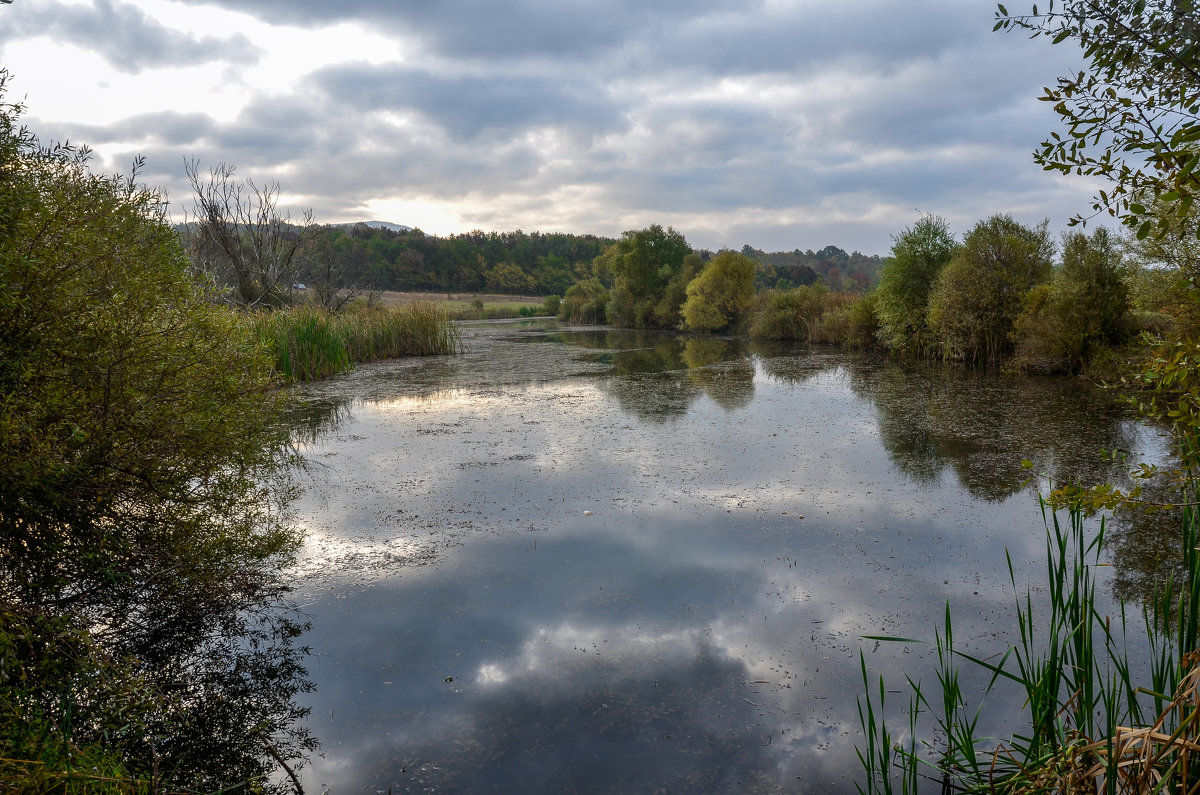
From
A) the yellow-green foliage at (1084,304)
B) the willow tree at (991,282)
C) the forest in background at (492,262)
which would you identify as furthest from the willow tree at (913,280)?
the forest in background at (492,262)

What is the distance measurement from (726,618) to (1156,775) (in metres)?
1.88

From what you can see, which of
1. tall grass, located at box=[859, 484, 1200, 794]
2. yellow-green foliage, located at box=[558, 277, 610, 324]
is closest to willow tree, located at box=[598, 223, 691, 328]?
Result: yellow-green foliage, located at box=[558, 277, 610, 324]

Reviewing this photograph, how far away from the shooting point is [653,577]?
379 cm

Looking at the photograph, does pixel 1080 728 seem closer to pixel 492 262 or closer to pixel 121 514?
pixel 121 514

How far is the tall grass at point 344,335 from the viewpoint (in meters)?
11.5

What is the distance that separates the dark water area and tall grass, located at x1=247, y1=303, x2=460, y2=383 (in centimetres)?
392

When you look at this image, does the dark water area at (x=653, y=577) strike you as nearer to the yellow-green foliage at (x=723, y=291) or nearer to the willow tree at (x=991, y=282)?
the willow tree at (x=991, y=282)

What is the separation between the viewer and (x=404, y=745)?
8.01ft

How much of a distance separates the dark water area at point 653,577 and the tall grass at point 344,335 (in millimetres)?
3919

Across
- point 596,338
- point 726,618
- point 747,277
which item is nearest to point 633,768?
point 726,618

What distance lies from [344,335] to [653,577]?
40.0 ft

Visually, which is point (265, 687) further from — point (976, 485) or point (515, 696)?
point (976, 485)

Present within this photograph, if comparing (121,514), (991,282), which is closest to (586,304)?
(991,282)

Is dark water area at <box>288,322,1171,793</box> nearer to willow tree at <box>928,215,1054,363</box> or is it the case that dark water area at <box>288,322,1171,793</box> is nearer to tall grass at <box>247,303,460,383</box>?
tall grass at <box>247,303,460,383</box>
